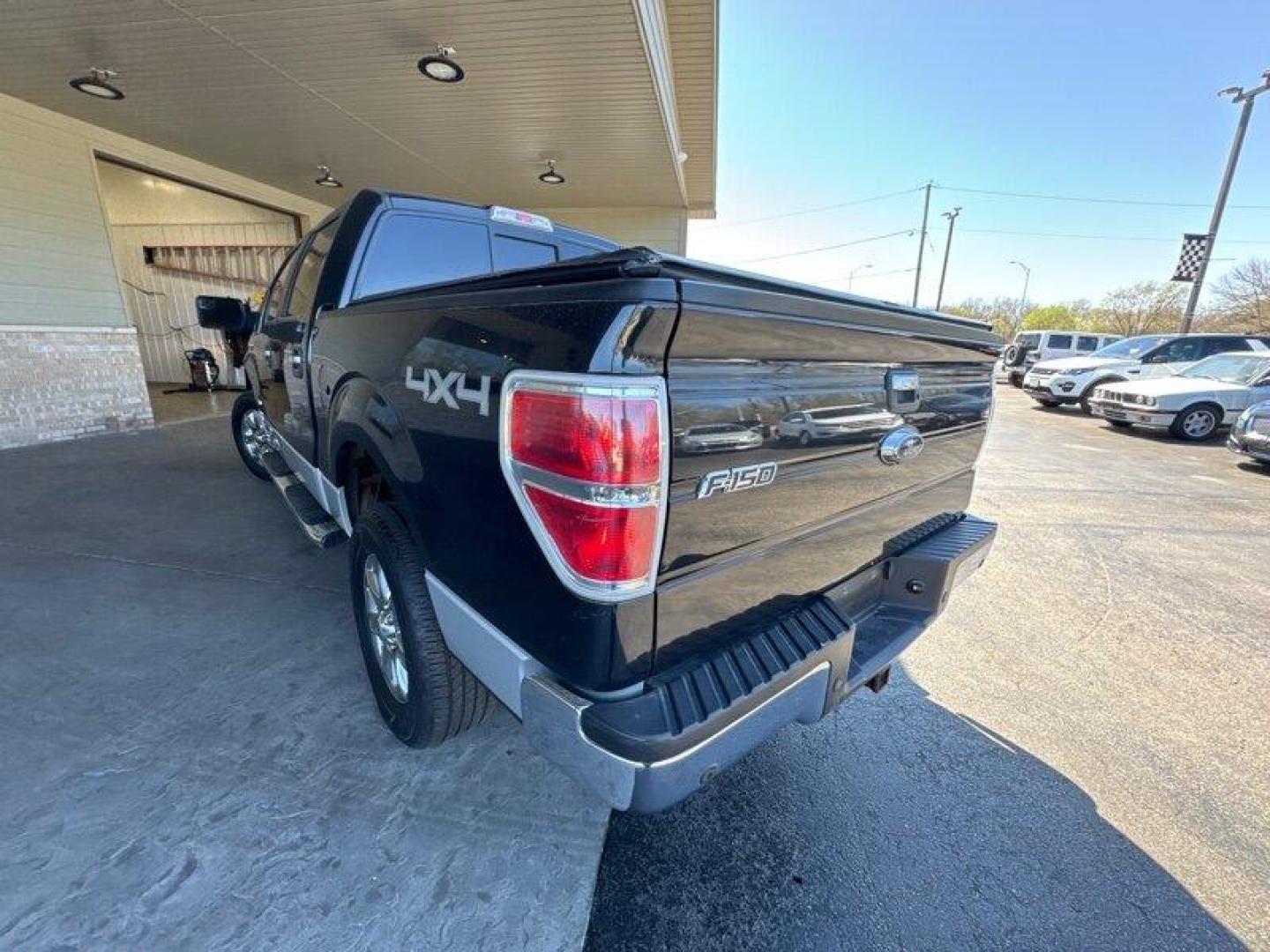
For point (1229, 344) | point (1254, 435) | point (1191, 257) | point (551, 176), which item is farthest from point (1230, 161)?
point (551, 176)

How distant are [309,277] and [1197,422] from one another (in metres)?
13.4

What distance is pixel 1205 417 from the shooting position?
952 cm

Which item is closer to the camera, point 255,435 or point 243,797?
point 243,797

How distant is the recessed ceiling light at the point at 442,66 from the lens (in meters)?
5.18

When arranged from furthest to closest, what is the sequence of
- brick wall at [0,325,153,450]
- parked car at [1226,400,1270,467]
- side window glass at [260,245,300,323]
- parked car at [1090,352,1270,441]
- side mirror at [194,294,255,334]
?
1. parked car at [1090,352,1270,441]
2. parked car at [1226,400,1270,467]
3. brick wall at [0,325,153,450]
4. side mirror at [194,294,255,334]
5. side window glass at [260,245,300,323]

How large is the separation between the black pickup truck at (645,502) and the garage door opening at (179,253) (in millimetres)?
12066

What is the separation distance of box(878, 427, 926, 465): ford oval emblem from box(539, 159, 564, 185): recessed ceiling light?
27.1ft

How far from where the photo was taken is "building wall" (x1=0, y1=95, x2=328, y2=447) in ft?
20.6

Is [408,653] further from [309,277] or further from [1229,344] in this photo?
[1229,344]

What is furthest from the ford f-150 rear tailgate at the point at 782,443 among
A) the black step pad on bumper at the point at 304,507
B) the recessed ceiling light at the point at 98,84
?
the recessed ceiling light at the point at 98,84

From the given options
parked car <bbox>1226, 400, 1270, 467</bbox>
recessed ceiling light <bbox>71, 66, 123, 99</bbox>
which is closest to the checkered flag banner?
parked car <bbox>1226, 400, 1270, 467</bbox>

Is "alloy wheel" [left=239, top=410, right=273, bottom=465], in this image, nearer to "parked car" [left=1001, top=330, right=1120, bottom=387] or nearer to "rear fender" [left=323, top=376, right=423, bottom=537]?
"rear fender" [left=323, top=376, right=423, bottom=537]

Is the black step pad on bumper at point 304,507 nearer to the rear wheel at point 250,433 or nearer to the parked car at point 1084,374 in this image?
the rear wheel at point 250,433

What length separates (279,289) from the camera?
4.08 metres
